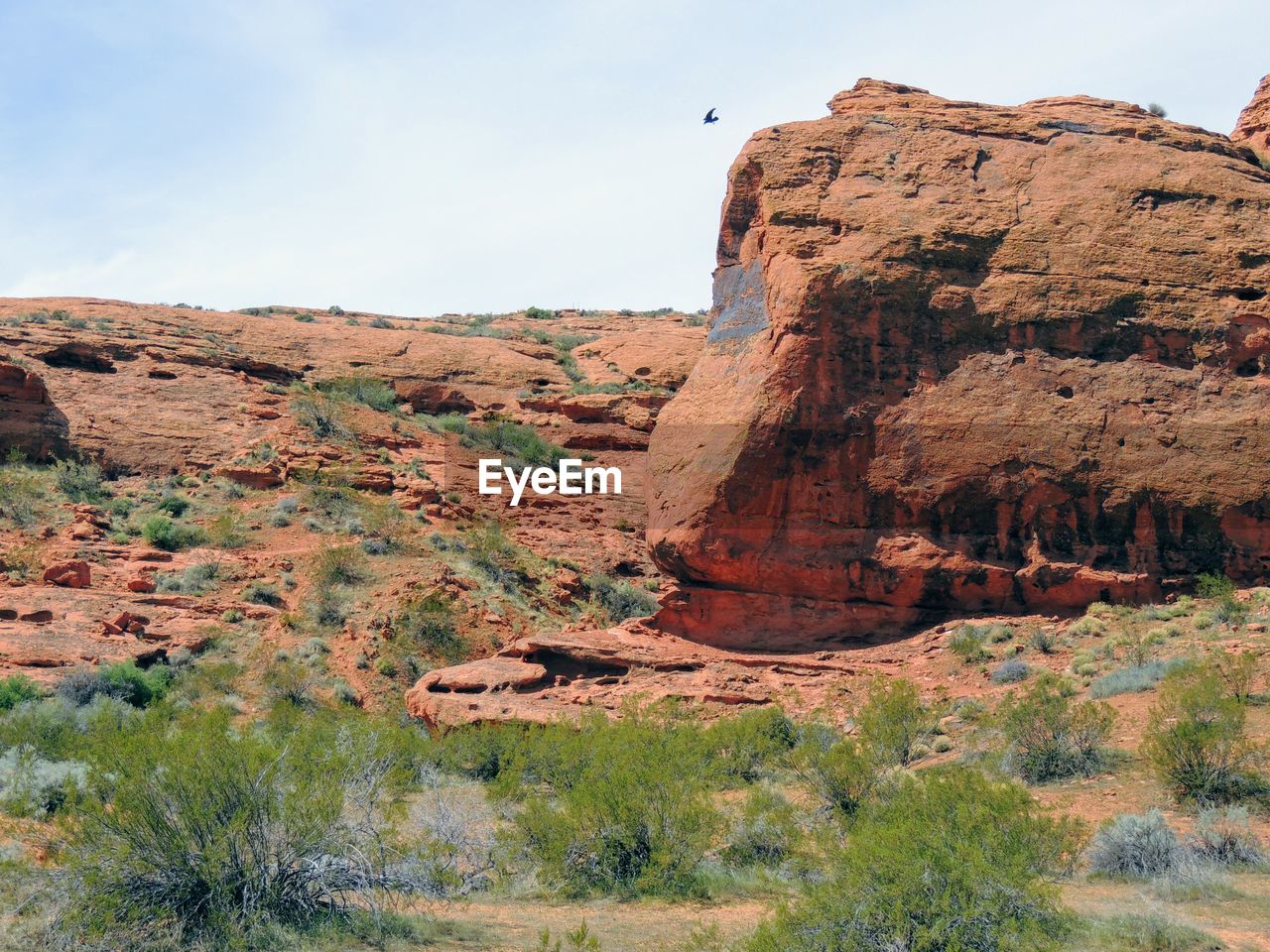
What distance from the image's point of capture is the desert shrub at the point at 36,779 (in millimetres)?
11281

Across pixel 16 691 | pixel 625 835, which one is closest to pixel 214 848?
pixel 625 835

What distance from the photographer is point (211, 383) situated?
32531 mm

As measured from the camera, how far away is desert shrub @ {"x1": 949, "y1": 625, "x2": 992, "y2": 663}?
54.1 ft

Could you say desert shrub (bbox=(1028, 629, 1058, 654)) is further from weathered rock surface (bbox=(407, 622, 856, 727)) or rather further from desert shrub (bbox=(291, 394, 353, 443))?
desert shrub (bbox=(291, 394, 353, 443))

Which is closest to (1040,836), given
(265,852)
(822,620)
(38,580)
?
(265,852)

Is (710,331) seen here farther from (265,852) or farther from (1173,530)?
(265,852)

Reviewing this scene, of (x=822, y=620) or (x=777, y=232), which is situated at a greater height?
(x=777, y=232)

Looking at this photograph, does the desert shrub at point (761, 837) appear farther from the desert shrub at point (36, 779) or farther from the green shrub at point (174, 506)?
the green shrub at point (174, 506)

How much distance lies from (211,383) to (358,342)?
5612 mm

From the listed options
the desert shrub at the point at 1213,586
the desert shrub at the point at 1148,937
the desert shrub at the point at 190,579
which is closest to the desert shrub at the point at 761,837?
the desert shrub at the point at 1148,937

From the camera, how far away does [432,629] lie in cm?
2259

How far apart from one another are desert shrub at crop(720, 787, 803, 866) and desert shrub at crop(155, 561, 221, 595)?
1532 cm

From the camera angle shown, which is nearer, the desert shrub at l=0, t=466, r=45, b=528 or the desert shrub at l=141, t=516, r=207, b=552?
the desert shrub at l=0, t=466, r=45, b=528

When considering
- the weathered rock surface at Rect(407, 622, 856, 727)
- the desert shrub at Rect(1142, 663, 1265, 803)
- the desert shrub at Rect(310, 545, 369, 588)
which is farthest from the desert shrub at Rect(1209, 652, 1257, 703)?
the desert shrub at Rect(310, 545, 369, 588)
